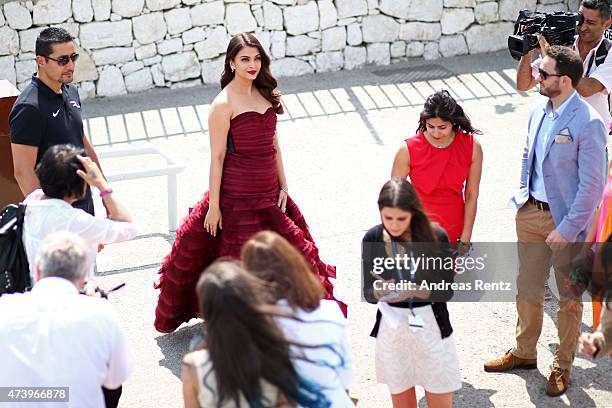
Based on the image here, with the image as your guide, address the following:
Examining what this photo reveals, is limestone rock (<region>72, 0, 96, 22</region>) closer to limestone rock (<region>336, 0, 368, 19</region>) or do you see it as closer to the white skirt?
limestone rock (<region>336, 0, 368, 19</region>)

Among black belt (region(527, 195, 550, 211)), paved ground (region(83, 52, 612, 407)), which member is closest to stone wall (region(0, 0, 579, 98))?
paved ground (region(83, 52, 612, 407))

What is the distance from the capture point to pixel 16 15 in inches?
386

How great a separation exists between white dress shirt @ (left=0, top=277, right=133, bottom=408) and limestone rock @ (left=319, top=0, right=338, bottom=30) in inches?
302

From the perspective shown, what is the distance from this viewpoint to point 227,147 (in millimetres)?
5512

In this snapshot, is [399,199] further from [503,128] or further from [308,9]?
[308,9]

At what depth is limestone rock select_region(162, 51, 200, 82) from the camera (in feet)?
34.3

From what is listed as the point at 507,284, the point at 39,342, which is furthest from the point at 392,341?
the point at 507,284

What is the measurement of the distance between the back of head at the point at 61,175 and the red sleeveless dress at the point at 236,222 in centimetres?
124

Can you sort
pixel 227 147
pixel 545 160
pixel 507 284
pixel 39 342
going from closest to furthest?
1. pixel 39 342
2. pixel 545 160
3. pixel 227 147
4. pixel 507 284

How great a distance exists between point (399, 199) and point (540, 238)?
126 cm

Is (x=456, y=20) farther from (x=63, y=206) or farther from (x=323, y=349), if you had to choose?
(x=323, y=349)

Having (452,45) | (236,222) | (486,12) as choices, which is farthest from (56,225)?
(486,12)

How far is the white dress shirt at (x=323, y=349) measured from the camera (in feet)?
10.4

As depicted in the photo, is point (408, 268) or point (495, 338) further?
point (495, 338)
